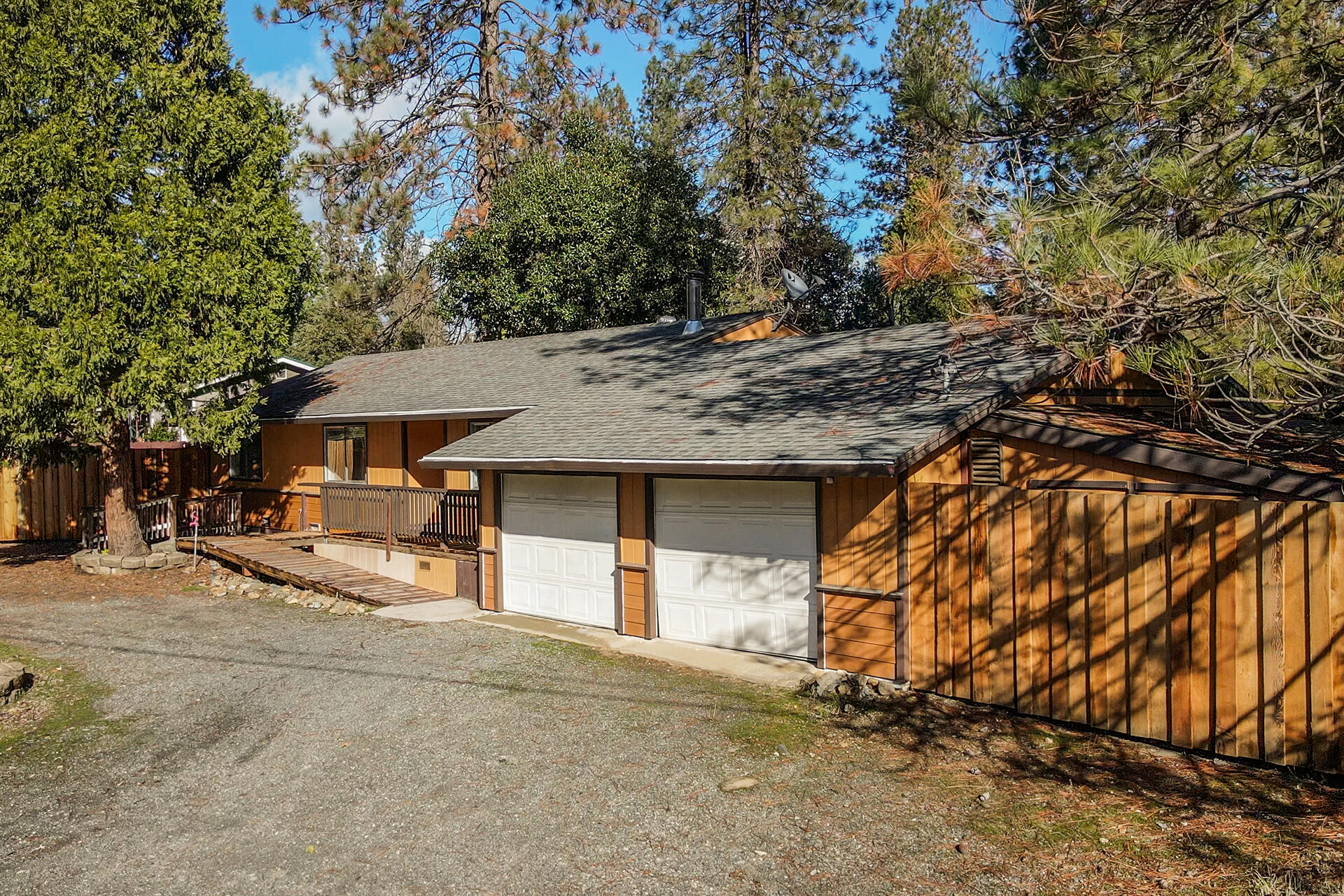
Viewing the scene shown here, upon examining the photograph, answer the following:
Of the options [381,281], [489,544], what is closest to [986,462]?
[489,544]

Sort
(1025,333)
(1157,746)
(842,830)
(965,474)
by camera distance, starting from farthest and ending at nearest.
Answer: (965,474) < (1025,333) < (1157,746) < (842,830)

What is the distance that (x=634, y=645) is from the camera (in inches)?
443

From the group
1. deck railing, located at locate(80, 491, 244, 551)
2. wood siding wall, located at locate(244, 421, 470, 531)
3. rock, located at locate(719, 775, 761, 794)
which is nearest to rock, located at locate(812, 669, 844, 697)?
rock, located at locate(719, 775, 761, 794)

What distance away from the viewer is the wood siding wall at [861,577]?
9219 millimetres

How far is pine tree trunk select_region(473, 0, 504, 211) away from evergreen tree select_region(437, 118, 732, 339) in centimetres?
210

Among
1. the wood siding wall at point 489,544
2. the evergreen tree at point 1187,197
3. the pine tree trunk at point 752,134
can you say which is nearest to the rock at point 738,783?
the evergreen tree at point 1187,197

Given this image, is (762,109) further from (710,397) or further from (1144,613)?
(1144,613)

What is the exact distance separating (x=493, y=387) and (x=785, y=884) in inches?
510

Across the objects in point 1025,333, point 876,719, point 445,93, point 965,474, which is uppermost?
point 445,93

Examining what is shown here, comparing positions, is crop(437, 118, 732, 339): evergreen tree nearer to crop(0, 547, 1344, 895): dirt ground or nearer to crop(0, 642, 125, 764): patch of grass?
crop(0, 547, 1344, 895): dirt ground

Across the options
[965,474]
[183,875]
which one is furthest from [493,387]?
[183,875]

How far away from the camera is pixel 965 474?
30.6ft

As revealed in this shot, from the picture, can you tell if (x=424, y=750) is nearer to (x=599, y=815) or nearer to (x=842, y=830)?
(x=599, y=815)

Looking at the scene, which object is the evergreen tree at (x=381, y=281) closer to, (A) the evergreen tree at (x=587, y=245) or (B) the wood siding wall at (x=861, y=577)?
(A) the evergreen tree at (x=587, y=245)
